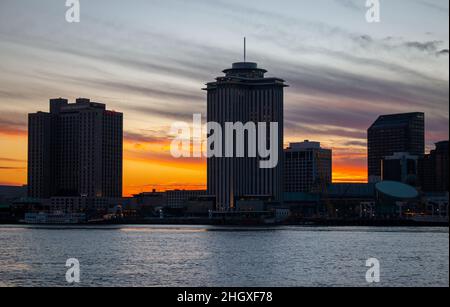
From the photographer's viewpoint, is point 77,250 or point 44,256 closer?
point 44,256

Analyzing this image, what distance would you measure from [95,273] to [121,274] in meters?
2.76

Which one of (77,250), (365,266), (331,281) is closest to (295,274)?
(331,281)

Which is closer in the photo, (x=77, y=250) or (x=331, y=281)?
(x=331, y=281)
